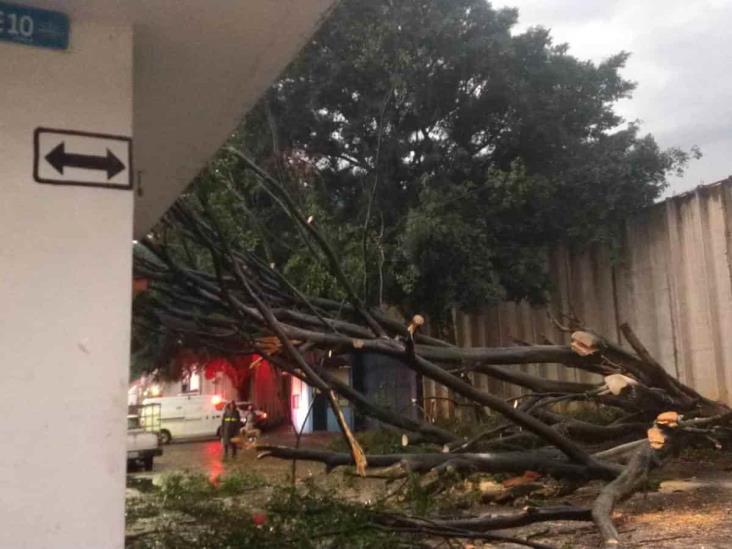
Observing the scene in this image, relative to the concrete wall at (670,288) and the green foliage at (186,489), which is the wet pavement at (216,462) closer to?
the green foliage at (186,489)

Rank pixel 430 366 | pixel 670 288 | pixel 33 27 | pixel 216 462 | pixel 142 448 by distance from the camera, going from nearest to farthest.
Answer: pixel 33 27 → pixel 430 366 → pixel 670 288 → pixel 142 448 → pixel 216 462

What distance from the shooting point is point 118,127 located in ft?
8.95

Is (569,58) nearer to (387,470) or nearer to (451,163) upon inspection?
(451,163)

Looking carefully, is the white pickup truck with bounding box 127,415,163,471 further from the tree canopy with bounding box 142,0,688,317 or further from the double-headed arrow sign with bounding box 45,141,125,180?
the double-headed arrow sign with bounding box 45,141,125,180

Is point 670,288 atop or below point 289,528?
atop

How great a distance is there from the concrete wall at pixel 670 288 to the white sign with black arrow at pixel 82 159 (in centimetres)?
870

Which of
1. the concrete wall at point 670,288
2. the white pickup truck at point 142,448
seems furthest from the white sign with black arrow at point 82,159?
the white pickup truck at point 142,448

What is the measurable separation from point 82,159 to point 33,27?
50cm

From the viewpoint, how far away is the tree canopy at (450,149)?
10773mm

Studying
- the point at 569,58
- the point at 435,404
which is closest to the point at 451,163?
the point at 569,58

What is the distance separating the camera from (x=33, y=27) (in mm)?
2639

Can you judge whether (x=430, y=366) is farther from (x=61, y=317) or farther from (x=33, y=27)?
(x=33, y=27)

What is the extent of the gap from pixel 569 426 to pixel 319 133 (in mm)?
6926

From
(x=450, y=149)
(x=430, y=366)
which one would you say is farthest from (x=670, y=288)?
(x=430, y=366)
